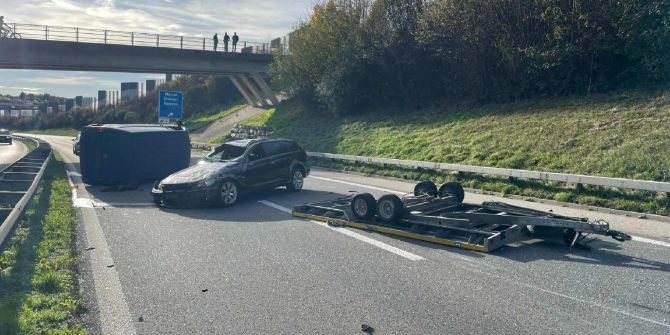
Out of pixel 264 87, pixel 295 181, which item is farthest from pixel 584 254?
pixel 264 87

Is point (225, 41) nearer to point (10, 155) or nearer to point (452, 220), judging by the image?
point (10, 155)

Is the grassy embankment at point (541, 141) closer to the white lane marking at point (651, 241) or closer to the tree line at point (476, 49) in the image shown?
the tree line at point (476, 49)

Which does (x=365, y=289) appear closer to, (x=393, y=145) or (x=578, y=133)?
(x=578, y=133)

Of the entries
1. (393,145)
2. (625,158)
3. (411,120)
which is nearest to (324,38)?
(411,120)

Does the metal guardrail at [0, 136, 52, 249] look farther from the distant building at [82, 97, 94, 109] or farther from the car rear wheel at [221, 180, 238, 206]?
the distant building at [82, 97, 94, 109]

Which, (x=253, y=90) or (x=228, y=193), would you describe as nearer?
(x=228, y=193)

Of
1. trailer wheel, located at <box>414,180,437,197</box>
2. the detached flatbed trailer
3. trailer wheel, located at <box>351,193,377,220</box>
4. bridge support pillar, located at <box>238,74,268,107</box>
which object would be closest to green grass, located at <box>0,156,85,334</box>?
the detached flatbed trailer

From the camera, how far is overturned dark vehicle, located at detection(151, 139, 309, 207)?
1209 centimetres

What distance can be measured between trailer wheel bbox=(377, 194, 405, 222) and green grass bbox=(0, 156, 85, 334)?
4.51 meters

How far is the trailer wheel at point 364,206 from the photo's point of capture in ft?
30.9

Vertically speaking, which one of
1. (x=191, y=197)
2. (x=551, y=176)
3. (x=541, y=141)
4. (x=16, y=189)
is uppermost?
(x=541, y=141)

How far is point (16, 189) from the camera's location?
14.9 metres

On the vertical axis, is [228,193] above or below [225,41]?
below

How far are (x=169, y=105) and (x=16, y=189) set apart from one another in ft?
53.3
